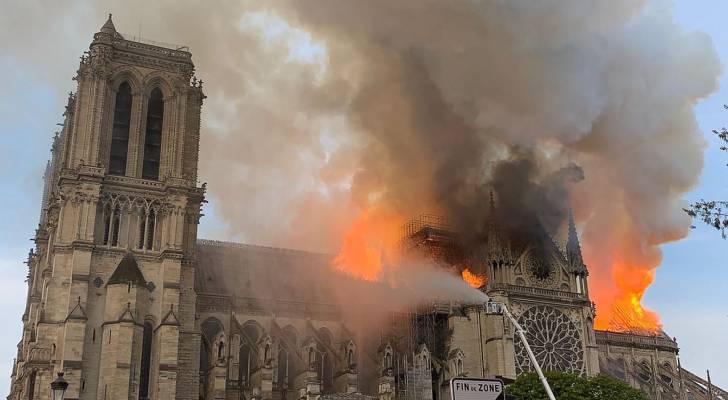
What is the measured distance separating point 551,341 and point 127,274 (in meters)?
33.6

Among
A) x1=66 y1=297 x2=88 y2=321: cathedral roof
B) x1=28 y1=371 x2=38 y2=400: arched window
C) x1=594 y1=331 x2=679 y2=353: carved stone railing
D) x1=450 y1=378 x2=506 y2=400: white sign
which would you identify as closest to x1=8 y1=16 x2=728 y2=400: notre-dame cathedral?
x1=66 y1=297 x2=88 y2=321: cathedral roof

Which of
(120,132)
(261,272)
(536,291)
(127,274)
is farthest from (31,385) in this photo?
(536,291)

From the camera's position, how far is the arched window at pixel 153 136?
63219mm

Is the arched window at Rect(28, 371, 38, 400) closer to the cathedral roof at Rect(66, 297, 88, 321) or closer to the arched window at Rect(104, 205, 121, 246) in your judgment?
the cathedral roof at Rect(66, 297, 88, 321)

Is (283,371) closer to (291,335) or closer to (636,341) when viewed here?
(291,335)

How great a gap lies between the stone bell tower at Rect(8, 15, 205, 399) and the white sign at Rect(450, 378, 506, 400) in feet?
132

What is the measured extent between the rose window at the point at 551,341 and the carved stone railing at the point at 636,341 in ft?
35.0

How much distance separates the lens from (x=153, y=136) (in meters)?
64.6

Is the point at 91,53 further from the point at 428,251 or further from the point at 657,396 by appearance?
the point at 657,396

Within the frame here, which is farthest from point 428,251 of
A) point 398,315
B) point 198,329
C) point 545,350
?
point 198,329

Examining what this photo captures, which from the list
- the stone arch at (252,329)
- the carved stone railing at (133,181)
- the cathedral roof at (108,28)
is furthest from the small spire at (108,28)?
the stone arch at (252,329)

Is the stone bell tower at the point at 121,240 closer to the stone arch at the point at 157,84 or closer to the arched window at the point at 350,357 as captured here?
the stone arch at the point at 157,84

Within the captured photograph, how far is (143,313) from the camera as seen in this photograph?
2227 inches

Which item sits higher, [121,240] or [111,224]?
[111,224]
